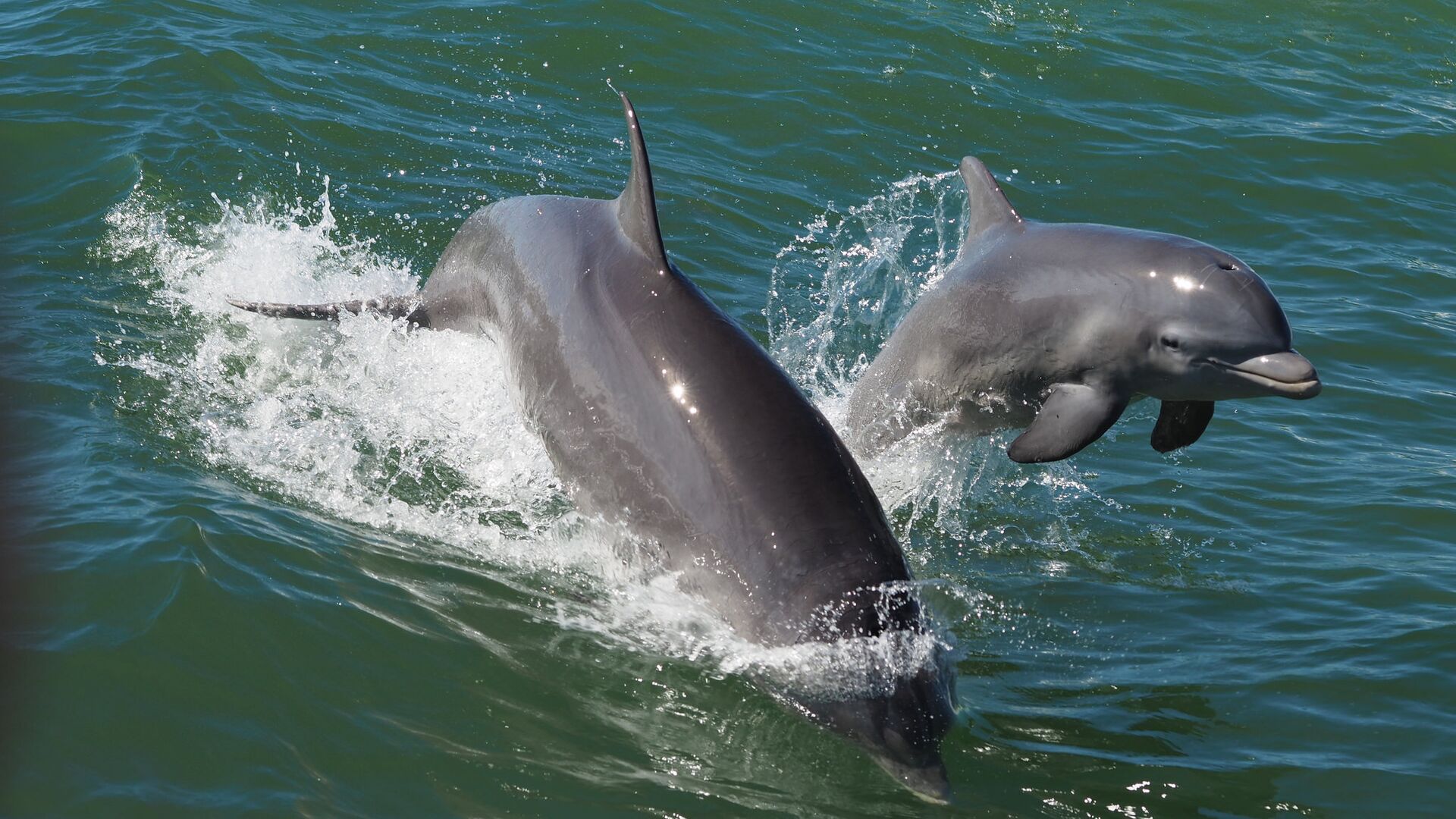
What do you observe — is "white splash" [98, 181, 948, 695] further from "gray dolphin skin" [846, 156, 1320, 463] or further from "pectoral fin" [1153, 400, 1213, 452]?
"pectoral fin" [1153, 400, 1213, 452]

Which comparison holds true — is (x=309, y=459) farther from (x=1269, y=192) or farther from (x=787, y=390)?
(x=1269, y=192)

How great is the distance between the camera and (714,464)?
7340 mm

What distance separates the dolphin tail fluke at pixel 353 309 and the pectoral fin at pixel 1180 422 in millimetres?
5418

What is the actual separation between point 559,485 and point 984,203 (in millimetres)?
3948

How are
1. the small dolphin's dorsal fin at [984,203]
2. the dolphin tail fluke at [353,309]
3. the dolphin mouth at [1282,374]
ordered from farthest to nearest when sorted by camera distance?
1. the dolphin tail fluke at [353,309]
2. the small dolphin's dorsal fin at [984,203]
3. the dolphin mouth at [1282,374]

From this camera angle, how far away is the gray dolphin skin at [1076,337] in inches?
350

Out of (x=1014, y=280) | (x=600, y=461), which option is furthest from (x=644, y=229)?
(x=1014, y=280)

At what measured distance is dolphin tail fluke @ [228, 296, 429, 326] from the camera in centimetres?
1086

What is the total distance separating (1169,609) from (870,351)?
4381 millimetres

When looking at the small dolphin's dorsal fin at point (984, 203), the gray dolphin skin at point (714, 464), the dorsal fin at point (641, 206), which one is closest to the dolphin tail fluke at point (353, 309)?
the gray dolphin skin at point (714, 464)

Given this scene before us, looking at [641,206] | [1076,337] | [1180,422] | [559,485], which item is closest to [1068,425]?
[1076,337]

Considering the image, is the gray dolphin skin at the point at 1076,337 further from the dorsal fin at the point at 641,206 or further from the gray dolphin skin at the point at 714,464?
the dorsal fin at the point at 641,206

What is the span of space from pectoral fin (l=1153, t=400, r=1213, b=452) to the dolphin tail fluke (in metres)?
5.42

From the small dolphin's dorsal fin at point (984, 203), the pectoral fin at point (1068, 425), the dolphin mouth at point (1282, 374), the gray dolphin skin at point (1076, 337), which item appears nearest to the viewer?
the dolphin mouth at point (1282, 374)
